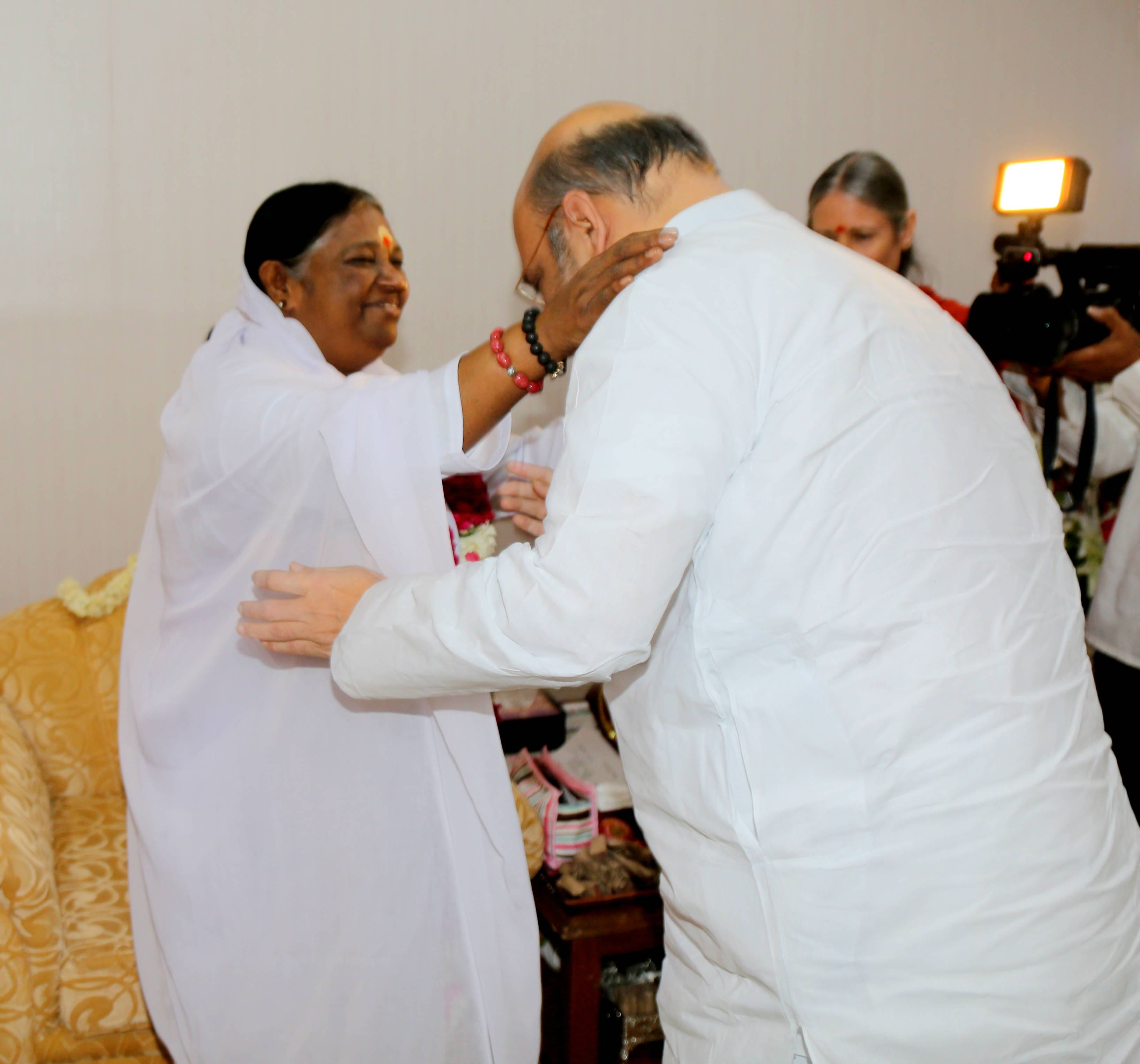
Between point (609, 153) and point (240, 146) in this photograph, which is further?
point (240, 146)

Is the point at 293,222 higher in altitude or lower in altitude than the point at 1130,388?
higher

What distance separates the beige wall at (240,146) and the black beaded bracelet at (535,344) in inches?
54.7

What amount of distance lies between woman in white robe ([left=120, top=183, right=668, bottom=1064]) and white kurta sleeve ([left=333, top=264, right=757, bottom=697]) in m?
0.42

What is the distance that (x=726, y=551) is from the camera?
1.11 meters

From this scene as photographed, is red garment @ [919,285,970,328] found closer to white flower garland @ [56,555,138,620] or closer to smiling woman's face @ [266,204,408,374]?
smiling woman's face @ [266,204,408,374]

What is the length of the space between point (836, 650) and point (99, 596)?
1878 millimetres

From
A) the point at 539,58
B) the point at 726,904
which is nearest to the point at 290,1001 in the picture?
the point at 726,904

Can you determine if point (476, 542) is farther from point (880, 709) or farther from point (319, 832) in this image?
point (880, 709)

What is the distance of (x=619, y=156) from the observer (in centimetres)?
127

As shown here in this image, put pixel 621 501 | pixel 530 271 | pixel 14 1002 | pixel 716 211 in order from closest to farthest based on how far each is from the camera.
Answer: pixel 621 501 < pixel 716 211 < pixel 530 271 < pixel 14 1002

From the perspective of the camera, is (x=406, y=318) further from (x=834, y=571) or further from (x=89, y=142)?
(x=834, y=571)

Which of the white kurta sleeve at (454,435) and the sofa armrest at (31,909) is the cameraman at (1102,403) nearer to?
the white kurta sleeve at (454,435)

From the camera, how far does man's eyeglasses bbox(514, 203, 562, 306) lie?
1.32m

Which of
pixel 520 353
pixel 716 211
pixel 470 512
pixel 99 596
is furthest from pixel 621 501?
pixel 99 596
